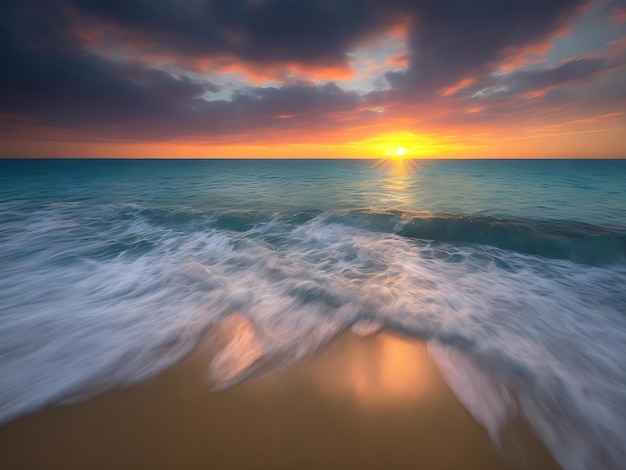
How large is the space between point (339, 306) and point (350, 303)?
0.22m

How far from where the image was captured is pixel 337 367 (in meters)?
3.23

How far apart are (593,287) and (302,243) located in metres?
7.15

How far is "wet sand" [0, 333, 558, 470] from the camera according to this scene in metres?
2.20

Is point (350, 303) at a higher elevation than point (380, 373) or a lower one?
lower

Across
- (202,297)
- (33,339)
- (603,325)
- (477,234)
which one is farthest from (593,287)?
(33,339)

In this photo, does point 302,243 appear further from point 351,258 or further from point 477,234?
point 477,234

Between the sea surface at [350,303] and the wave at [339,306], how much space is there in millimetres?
25

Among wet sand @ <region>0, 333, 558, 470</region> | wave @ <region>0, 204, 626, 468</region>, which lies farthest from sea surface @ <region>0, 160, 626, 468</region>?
wet sand @ <region>0, 333, 558, 470</region>

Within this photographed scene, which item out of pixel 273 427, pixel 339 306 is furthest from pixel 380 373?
pixel 339 306

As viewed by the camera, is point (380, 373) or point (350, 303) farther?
point (350, 303)

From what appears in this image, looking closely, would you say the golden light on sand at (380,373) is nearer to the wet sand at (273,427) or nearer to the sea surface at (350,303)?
the wet sand at (273,427)

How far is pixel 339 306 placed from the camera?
4.62 m

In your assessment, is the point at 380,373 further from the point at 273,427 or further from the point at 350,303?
the point at 350,303

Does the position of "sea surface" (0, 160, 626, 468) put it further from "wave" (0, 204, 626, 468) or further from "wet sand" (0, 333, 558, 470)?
"wet sand" (0, 333, 558, 470)
